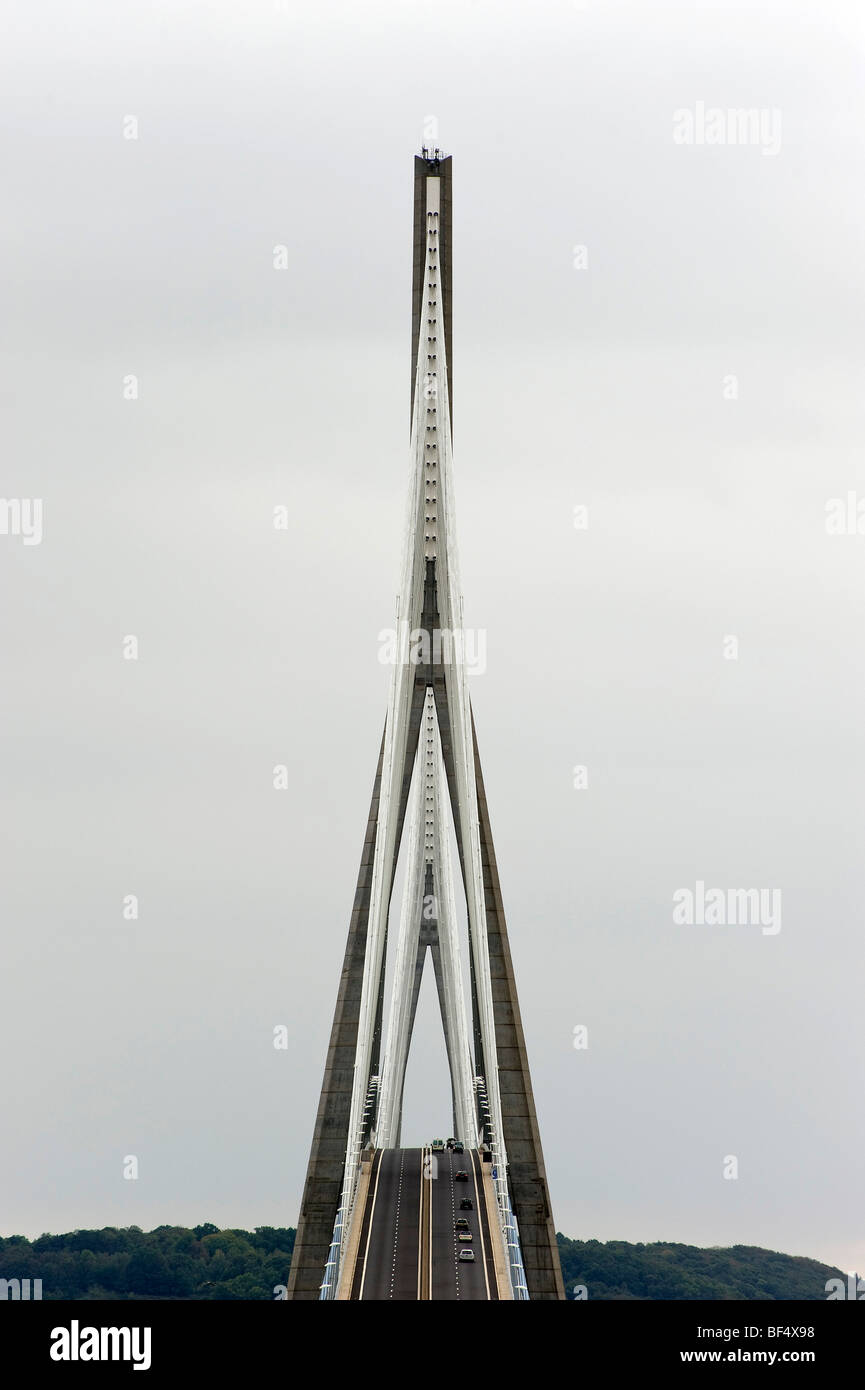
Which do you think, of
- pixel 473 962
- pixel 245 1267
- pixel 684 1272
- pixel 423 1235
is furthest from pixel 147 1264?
pixel 473 962

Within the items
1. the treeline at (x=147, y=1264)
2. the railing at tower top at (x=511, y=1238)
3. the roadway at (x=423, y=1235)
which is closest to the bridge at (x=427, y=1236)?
the roadway at (x=423, y=1235)

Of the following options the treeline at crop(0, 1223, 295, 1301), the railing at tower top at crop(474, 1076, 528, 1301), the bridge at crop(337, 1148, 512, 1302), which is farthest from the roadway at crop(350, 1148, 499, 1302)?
the treeline at crop(0, 1223, 295, 1301)

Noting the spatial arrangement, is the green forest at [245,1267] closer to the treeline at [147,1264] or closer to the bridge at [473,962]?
the treeline at [147,1264]

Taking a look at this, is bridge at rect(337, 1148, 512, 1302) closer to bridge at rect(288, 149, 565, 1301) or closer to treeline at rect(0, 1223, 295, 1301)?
bridge at rect(288, 149, 565, 1301)

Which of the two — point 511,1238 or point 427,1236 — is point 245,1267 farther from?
point 511,1238
